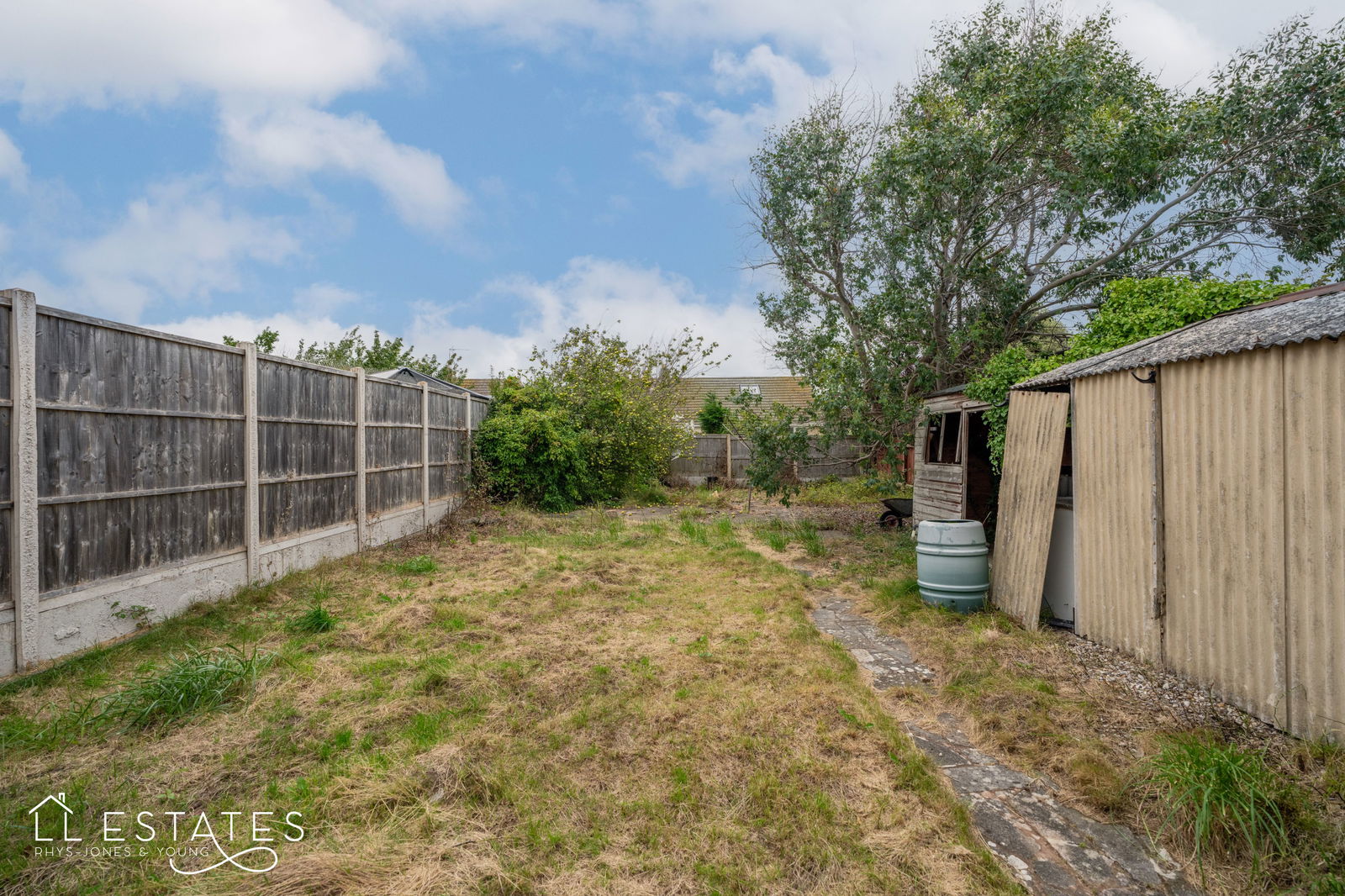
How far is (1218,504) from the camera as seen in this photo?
13.1 ft

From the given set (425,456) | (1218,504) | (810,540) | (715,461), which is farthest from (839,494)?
(1218,504)

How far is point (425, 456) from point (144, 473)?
5.54m

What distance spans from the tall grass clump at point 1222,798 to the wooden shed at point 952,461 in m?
5.77

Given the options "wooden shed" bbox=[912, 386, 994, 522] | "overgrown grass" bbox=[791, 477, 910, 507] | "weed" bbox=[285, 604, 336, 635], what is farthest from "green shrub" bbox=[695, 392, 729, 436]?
"weed" bbox=[285, 604, 336, 635]

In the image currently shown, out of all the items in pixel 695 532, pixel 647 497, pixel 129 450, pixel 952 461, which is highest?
pixel 129 450

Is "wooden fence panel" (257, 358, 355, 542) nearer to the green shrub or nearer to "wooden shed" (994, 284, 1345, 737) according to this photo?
"wooden shed" (994, 284, 1345, 737)

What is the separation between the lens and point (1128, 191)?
10305mm

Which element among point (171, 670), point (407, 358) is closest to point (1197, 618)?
point (171, 670)

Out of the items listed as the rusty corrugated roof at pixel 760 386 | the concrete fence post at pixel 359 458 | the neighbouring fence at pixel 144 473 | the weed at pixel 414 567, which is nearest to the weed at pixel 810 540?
the weed at pixel 414 567

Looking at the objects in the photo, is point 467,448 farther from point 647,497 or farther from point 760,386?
point 760,386

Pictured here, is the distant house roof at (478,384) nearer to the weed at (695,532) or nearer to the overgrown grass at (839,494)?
the overgrown grass at (839,494)

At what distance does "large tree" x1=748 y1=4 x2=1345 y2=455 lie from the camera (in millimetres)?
10008

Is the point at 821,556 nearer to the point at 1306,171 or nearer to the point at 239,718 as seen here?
the point at 239,718

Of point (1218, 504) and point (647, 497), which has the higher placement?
point (1218, 504)
